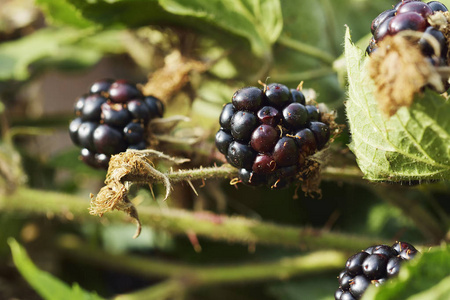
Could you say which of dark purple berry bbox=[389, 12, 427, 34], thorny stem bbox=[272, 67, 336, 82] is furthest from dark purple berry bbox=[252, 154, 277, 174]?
thorny stem bbox=[272, 67, 336, 82]

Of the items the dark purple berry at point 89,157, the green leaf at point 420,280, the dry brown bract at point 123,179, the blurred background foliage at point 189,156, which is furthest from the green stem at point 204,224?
the green leaf at point 420,280

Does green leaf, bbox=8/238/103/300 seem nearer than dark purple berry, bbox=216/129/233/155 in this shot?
No

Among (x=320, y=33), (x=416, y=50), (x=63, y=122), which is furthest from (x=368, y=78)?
(x=63, y=122)

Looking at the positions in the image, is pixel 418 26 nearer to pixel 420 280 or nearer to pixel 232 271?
pixel 420 280

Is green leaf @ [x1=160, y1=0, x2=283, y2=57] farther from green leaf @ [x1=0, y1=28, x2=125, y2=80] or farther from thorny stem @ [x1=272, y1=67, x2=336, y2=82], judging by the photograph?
green leaf @ [x1=0, y1=28, x2=125, y2=80]

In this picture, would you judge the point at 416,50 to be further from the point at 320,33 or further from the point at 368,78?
the point at 320,33

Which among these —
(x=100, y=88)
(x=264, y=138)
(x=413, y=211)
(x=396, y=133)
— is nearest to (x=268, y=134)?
(x=264, y=138)
